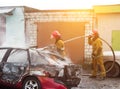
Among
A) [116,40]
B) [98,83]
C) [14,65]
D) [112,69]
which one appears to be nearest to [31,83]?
[14,65]

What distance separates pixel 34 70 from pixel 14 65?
619 millimetres

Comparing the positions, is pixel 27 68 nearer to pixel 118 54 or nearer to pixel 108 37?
pixel 118 54

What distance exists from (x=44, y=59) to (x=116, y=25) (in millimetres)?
8859

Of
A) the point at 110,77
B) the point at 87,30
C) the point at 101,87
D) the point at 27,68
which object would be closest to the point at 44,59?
the point at 27,68

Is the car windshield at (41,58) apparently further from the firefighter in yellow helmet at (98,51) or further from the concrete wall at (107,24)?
the concrete wall at (107,24)

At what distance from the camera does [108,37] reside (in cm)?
1802

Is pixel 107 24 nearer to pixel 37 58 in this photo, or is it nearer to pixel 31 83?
pixel 37 58

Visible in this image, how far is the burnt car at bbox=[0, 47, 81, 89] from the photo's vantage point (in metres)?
9.40

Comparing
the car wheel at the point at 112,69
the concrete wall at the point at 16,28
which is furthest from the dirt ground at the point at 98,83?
the concrete wall at the point at 16,28

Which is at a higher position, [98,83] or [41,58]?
[41,58]

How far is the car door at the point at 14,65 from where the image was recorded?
9672 mm

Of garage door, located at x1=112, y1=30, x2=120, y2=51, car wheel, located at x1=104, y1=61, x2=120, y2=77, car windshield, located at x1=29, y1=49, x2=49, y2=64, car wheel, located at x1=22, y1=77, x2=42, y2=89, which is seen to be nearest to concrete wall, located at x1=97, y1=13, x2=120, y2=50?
garage door, located at x1=112, y1=30, x2=120, y2=51

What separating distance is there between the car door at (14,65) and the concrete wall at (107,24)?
8.61 m

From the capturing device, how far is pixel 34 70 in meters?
9.55
